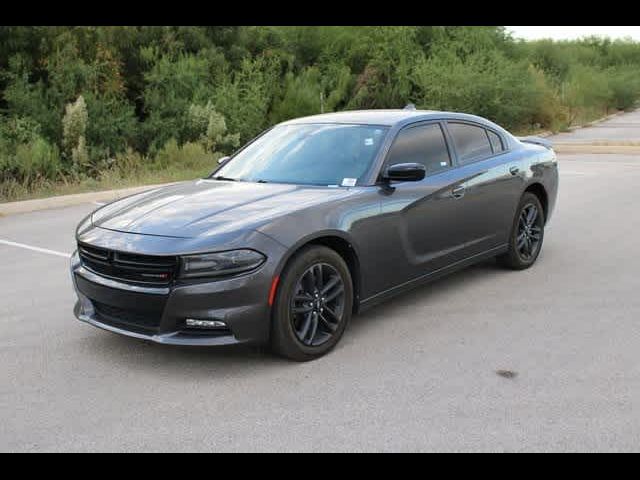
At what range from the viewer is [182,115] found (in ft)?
66.5

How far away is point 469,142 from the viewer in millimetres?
6449

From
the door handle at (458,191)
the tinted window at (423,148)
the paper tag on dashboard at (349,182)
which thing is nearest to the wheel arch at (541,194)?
the door handle at (458,191)

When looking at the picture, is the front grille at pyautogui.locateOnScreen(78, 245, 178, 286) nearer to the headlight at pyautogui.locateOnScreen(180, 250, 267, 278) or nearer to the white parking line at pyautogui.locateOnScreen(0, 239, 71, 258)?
the headlight at pyautogui.locateOnScreen(180, 250, 267, 278)

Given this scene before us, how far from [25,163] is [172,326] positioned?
11538mm

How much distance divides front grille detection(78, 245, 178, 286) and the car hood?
18 centimetres

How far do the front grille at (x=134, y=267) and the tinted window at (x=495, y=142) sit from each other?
3.49 metres

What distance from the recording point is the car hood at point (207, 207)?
15.2 ft

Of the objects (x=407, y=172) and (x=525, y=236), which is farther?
(x=525, y=236)

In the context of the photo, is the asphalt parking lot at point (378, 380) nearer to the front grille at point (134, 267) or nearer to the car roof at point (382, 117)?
the front grille at point (134, 267)

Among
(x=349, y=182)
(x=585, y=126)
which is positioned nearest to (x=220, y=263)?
(x=349, y=182)

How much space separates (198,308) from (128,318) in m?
0.55

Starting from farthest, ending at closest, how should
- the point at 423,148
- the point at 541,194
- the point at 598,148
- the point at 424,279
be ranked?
the point at 598,148
the point at 541,194
the point at 423,148
the point at 424,279

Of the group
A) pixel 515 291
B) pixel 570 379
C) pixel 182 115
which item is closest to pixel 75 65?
pixel 182 115

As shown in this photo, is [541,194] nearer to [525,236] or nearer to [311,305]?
[525,236]
